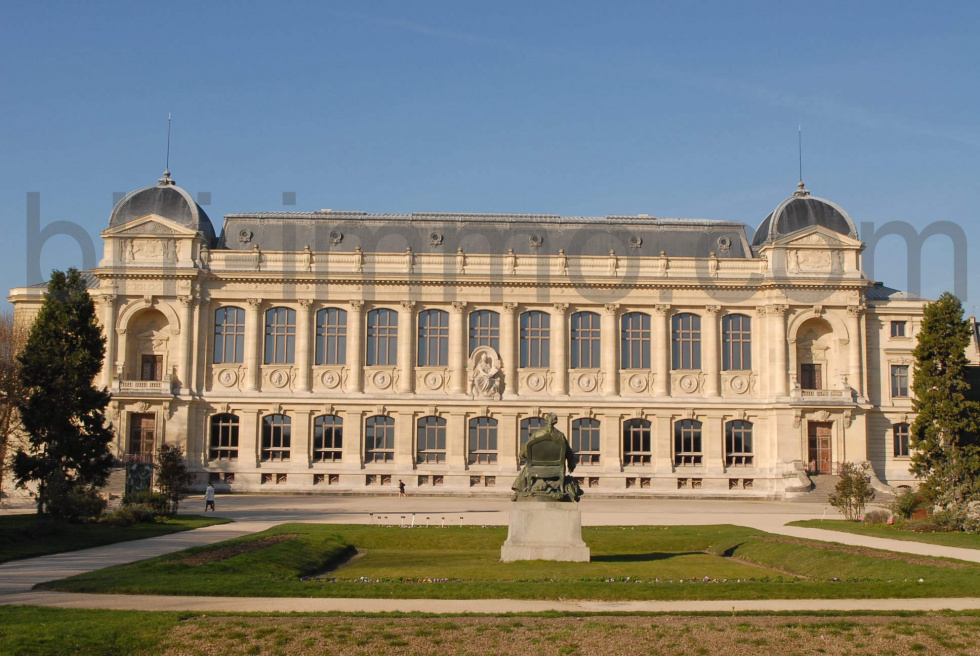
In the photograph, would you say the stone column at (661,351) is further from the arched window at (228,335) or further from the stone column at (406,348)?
the arched window at (228,335)

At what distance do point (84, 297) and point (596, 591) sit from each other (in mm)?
32666

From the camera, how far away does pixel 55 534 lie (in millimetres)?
34156

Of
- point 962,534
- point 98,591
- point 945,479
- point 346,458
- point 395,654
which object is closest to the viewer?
point 395,654

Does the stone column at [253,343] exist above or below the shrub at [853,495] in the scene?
above

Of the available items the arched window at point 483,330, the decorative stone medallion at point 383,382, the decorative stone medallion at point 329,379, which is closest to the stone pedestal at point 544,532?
the decorative stone medallion at point 383,382

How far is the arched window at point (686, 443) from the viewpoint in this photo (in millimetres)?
69938

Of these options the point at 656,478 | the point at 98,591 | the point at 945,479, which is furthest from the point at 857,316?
the point at 98,591

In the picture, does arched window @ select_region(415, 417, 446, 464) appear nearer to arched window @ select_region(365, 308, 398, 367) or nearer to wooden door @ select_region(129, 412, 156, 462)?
arched window @ select_region(365, 308, 398, 367)

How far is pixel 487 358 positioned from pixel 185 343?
20181 mm

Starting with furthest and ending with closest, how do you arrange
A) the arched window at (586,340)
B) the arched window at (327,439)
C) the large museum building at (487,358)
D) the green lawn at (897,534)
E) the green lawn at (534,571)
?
1. the arched window at (586,340)
2. the arched window at (327,439)
3. the large museum building at (487,358)
4. the green lawn at (897,534)
5. the green lawn at (534,571)

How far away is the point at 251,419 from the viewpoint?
6888 cm

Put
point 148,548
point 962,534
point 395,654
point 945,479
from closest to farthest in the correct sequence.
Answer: point 395,654 → point 148,548 → point 962,534 → point 945,479

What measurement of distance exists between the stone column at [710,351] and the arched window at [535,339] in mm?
10667

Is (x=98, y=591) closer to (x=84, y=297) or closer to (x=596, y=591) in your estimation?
(x=596, y=591)
